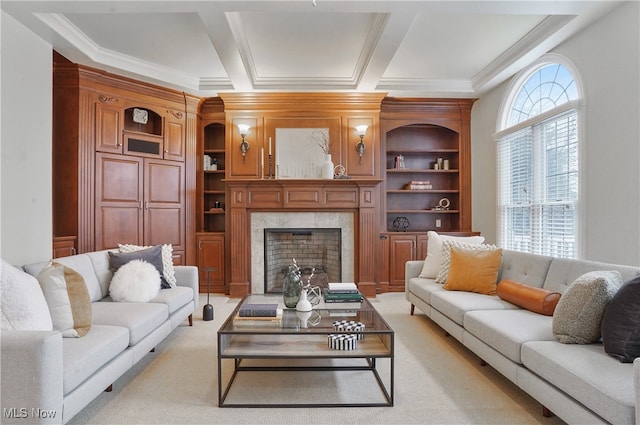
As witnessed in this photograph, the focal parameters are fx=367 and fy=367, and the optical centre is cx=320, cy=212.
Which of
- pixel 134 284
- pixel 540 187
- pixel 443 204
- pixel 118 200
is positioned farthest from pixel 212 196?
pixel 540 187

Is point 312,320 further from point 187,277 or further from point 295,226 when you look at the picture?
point 295,226

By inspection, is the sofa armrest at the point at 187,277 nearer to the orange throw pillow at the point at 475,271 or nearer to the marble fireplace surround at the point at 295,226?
the marble fireplace surround at the point at 295,226

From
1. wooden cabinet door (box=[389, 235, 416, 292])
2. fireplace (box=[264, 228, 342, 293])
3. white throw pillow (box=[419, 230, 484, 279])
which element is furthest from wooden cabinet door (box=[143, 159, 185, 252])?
white throw pillow (box=[419, 230, 484, 279])

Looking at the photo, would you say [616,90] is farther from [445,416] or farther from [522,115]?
[445,416]

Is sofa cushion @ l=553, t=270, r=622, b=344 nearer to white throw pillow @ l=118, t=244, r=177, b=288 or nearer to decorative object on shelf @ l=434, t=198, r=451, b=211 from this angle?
white throw pillow @ l=118, t=244, r=177, b=288

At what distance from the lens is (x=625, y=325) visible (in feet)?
5.74

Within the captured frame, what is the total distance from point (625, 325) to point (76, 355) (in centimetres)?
269

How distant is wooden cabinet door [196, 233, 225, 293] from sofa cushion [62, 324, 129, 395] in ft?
9.55

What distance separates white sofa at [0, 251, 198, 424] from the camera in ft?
5.09

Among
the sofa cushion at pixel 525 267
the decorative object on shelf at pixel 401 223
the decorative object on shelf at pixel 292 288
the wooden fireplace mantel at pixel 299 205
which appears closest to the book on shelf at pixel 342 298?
the decorative object on shelf at pixel 292 288

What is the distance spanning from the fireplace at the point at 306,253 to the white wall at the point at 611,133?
2.91 meters

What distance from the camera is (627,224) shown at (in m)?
2.87

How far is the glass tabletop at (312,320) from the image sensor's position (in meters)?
2.27

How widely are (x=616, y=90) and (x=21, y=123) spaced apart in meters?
4.99
